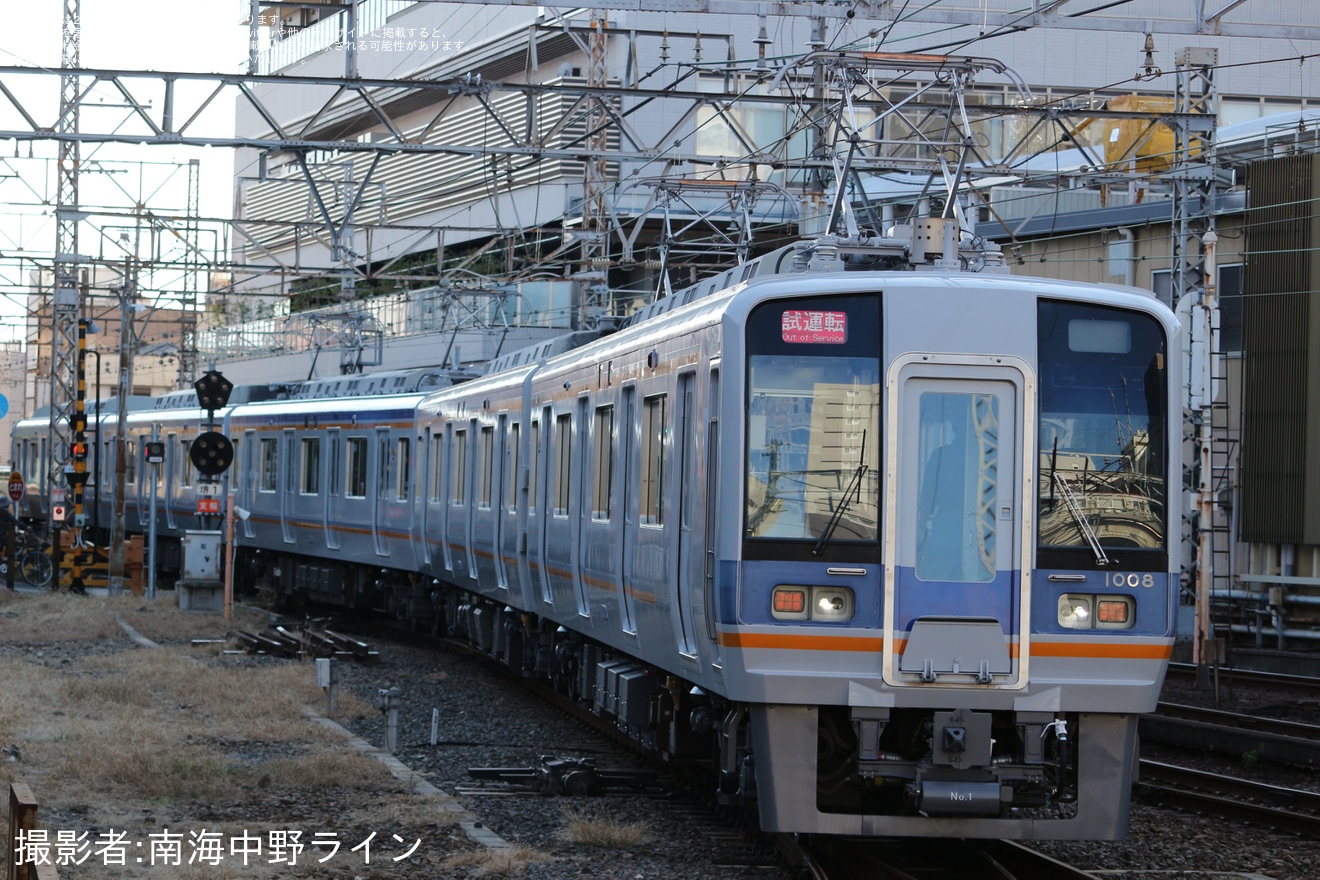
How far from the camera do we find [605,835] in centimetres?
870

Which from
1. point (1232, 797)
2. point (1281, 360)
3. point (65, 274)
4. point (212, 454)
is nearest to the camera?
point (1232, 797)

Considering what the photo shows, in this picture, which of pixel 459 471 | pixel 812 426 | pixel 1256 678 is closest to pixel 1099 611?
pixel 812 426

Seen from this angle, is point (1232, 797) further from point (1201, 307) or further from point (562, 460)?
point (1201, 307)

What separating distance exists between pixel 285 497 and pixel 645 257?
54.5 ft

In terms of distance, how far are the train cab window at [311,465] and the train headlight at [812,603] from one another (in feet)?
53.9

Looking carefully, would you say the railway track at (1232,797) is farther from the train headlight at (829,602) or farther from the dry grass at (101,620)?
the dry grass at (101,620)

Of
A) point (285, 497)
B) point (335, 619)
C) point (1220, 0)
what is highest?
point (1220, 0)

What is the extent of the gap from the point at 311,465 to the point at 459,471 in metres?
6.64

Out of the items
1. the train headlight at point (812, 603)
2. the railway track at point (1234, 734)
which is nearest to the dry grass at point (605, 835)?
the train headlight at point (812, 603)

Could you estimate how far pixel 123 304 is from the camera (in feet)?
97.2

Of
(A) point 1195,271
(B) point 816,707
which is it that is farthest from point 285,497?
(B) point 816,707

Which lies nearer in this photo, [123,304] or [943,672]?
[943,672]

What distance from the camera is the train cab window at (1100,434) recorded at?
757 cm

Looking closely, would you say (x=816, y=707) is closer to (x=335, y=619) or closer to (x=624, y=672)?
(x=624, y=672)
